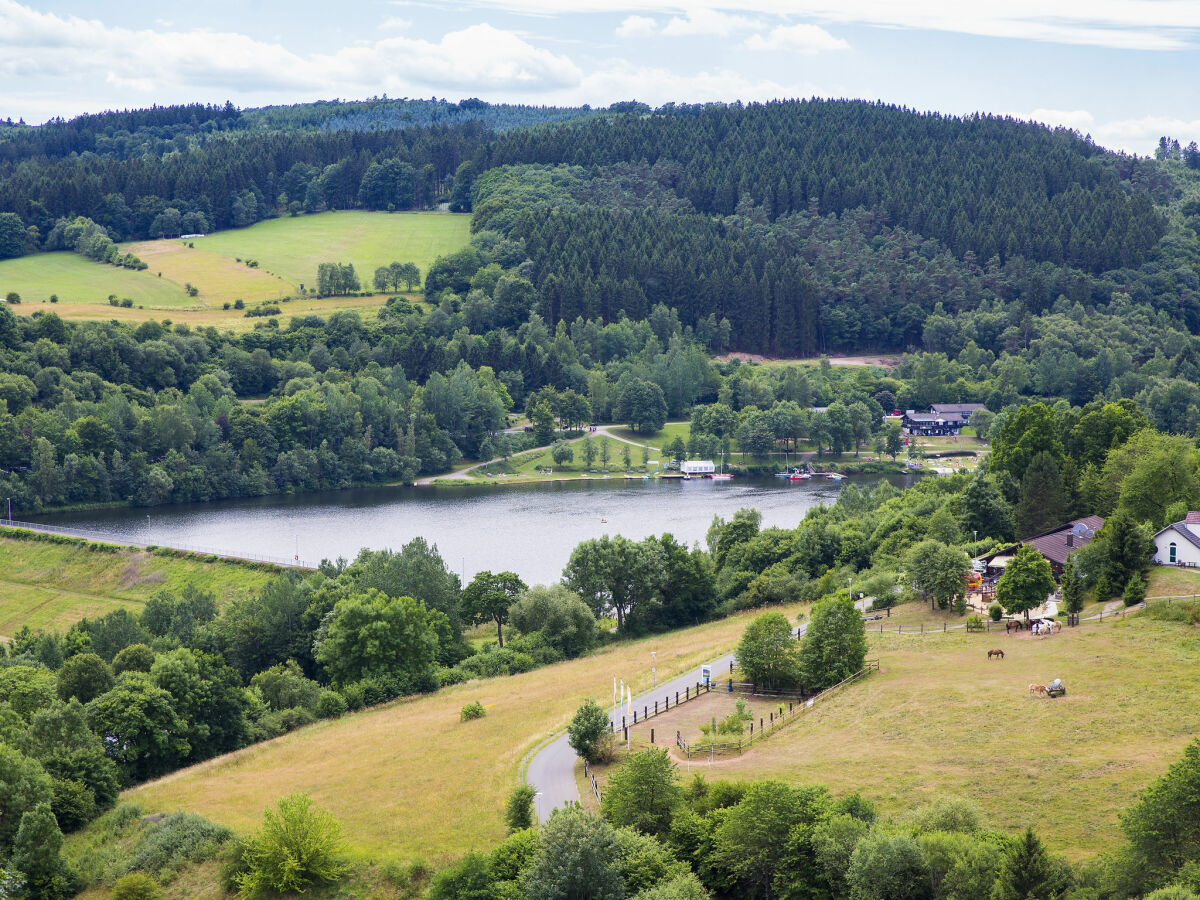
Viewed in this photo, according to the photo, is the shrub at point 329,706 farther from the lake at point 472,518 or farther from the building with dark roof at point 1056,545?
the building with dark roof at point 1056,545

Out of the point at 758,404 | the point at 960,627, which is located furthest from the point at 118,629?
the point at 758,404

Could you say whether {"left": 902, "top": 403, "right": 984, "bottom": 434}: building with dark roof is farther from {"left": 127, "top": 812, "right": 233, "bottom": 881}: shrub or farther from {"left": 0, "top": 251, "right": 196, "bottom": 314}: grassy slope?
{"left": 127, "top": 812, "right": 233, "bottom": 881}: shrub

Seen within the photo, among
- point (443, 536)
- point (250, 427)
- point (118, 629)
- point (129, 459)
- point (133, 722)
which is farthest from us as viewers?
point (250, 427)

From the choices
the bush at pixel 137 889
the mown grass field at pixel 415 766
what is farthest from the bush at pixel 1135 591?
the bush at pixel 137 889

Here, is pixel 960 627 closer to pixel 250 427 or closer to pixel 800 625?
pixel 800 625

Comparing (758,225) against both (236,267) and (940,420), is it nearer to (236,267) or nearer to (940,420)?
(940,420)

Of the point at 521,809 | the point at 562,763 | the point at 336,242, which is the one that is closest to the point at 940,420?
the point at 336,242
